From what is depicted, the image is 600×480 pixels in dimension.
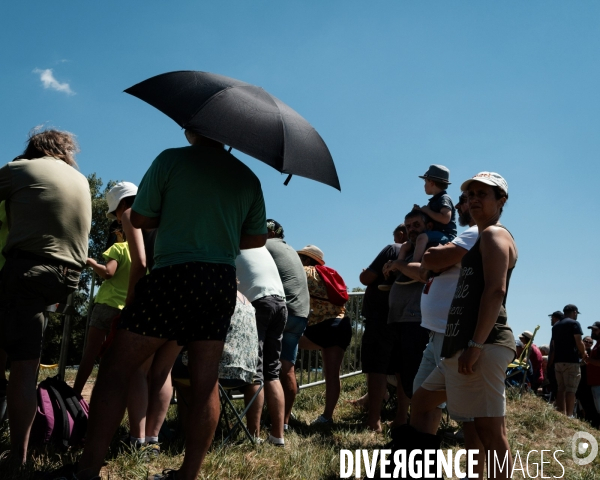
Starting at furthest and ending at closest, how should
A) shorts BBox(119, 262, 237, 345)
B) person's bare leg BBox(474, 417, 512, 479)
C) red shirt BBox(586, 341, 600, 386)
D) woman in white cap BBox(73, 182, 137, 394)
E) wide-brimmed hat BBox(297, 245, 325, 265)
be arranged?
red shirt BBox(586, 341, 600, 386), wide-brimmed hat BBox(297, 245, 325, 265), woman in white cap BBox(73, 182, 137, 394), person's bare leg BBox(474, 417, 512, 479), shorts BBox(119, 262, 237, 345)

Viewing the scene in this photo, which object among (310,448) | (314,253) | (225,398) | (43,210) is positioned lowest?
(310,448)

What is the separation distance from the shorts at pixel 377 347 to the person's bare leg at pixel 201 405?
126 inches

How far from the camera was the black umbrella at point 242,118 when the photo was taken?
9.93 feet


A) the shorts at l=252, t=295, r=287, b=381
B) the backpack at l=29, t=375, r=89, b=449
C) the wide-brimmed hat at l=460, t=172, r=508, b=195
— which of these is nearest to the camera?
the wide-brimmed hat at l=460, t=172, r=508, b=195

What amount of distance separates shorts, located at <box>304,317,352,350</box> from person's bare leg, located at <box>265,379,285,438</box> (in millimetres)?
1429

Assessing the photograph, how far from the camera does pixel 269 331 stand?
5.04 metres

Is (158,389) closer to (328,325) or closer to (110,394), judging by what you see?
(110,394)

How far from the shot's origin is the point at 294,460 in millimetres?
4004

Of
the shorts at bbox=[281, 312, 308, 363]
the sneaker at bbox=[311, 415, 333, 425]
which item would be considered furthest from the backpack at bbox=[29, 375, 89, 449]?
the sneaker at bbox=[311, 415, 333, 425]

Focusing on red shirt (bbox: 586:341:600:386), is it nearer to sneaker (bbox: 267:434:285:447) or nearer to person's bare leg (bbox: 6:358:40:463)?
sneaker (bbox: 267:434:285:447)

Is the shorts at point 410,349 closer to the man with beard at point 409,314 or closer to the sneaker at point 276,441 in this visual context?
the man with beard at point 409,314

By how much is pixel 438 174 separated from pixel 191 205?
3821 millimetres

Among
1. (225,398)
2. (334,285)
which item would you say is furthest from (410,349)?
(225,398)

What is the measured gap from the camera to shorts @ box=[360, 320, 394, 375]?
19.7 feet
